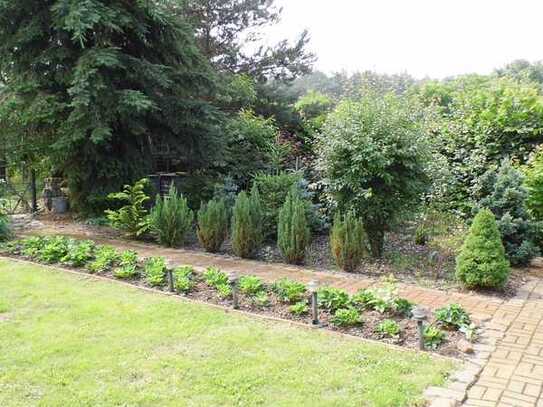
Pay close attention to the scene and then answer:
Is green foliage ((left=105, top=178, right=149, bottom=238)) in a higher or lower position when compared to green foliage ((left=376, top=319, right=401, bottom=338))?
higher

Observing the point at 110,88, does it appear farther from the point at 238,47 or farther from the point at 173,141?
the point at 238,47

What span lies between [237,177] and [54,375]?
7.01m

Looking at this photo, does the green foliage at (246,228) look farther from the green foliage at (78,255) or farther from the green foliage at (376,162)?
the green foliage at (78,255)

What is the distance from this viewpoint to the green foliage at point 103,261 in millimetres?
5732

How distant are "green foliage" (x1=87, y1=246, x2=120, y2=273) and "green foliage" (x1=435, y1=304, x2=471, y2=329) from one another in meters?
3.87

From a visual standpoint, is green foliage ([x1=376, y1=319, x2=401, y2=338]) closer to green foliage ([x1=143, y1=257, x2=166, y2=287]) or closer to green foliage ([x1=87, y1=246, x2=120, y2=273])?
green foliage ([x1=143, y1=257, x2=166, y2=287])

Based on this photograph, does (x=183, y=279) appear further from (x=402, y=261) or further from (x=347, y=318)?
(x=402, y=261)

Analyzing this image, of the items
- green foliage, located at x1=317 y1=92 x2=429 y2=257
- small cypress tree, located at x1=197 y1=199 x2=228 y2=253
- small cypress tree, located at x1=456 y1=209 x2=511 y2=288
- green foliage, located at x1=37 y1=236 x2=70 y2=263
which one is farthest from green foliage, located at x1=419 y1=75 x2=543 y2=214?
green foliage, located at x1=37 y1=236 x2=70 y2=263

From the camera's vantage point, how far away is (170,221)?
7.54 metres

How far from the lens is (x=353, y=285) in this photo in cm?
532

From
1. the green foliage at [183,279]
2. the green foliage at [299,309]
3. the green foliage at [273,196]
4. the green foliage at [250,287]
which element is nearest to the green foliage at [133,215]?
the green foliage at [273,196]

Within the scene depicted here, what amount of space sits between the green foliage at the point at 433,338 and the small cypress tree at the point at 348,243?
2.41 m

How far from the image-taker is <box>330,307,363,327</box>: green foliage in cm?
395

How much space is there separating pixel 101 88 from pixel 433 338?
7141 millimetres
